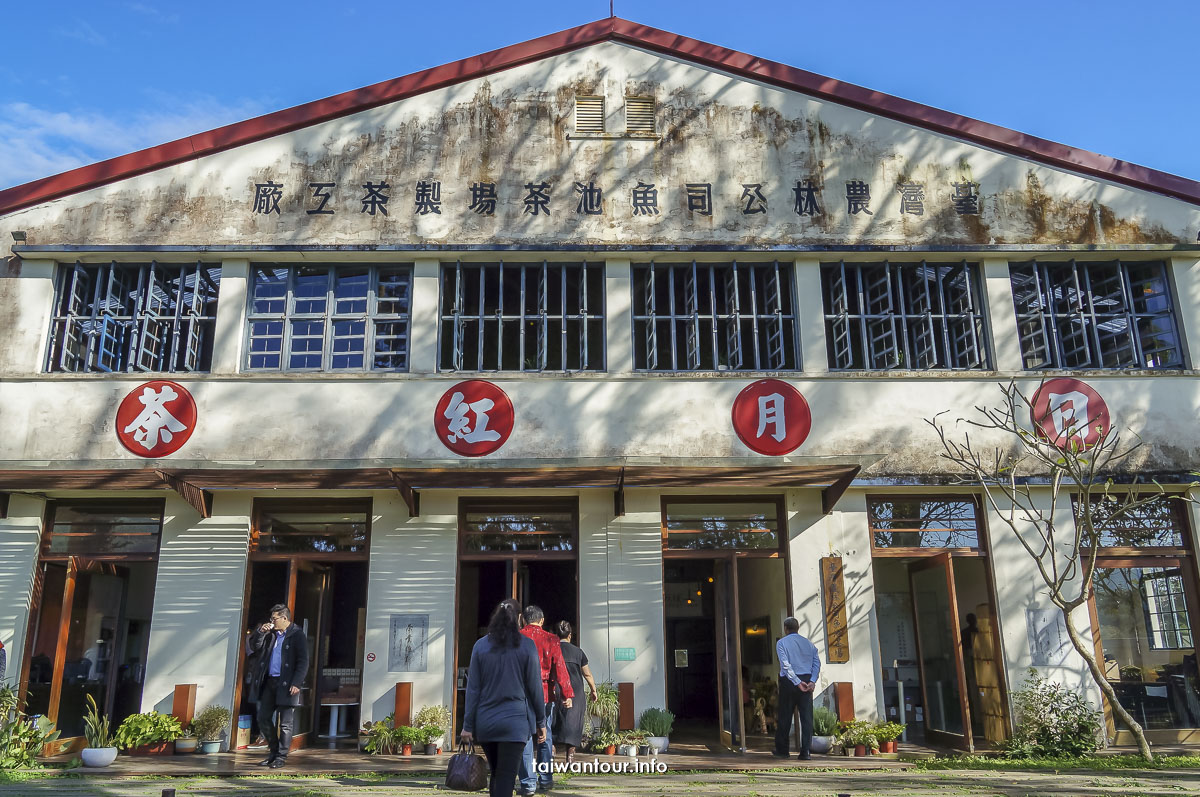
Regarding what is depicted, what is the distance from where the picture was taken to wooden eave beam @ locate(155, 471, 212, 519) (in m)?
12.1

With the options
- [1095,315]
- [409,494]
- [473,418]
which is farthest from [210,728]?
[1095,315]

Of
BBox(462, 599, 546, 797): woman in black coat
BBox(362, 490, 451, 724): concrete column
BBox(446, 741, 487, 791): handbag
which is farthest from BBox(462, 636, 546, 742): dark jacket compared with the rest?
BBox(362, 490, 451, 724): concrete column

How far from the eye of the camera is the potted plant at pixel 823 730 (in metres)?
11.9

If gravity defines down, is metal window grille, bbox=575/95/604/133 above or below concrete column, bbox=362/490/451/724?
above

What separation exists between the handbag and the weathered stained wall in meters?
8.15

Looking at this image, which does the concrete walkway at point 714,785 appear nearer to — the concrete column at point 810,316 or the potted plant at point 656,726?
the potted plant at point 656,726

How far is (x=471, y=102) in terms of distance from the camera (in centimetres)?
1449

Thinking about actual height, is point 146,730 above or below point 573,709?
below

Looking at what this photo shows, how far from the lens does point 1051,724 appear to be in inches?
470

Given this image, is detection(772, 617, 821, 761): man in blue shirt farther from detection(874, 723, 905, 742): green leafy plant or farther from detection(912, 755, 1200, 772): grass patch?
detection(912, 755, 1200, 772): grass patch

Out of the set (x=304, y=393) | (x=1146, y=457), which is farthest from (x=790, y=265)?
(x=304, y=393)

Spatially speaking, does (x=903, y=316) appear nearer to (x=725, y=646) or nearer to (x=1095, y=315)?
(x=1095, y=315)

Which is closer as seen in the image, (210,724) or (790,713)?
(790,713)

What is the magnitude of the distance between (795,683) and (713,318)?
513 cm
